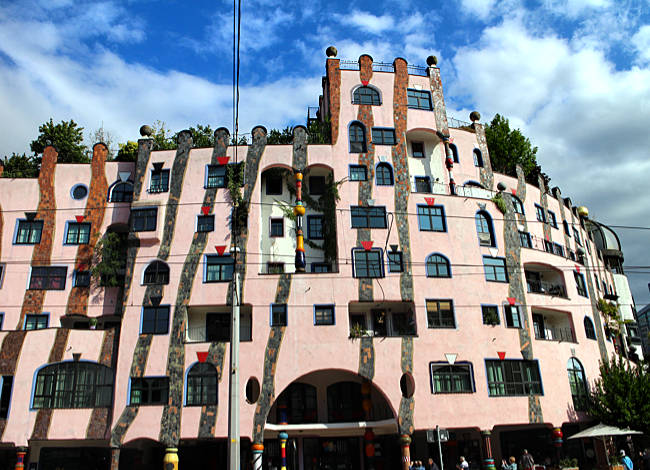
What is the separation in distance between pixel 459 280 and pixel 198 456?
60.3ft

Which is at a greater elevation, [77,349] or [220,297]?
[220,297]

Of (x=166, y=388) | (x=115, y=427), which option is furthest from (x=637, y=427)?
(x=115, y=427)

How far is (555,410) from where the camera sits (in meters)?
32.0

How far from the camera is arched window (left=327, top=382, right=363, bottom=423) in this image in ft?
108

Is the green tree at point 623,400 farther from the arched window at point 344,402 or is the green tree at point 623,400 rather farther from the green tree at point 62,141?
the green tree at point 62,141

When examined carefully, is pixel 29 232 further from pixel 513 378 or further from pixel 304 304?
pixel 513 378

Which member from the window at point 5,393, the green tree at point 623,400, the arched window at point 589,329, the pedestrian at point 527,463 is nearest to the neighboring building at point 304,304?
the window at point 5,393

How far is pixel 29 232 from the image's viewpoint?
115 ft

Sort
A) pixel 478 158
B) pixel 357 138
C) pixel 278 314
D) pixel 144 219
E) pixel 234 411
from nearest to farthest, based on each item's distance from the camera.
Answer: pixel 234 411, pixel 278 314, pixel 144 219, pixel 357 138, pixel 478 158

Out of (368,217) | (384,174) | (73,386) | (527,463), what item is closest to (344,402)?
(527,463)

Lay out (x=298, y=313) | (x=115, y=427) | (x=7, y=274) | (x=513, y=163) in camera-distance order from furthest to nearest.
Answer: (x=513, y=163) → (x=7, y=274) → (x=298, y=313) → (x=115, y=427)

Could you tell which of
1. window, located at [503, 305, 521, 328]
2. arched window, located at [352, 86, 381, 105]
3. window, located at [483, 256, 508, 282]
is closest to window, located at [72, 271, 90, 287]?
arched window, located at [352, 86, 381, 105]

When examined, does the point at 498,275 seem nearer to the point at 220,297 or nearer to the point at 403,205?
the point at 403,205

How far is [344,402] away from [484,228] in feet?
45.3
